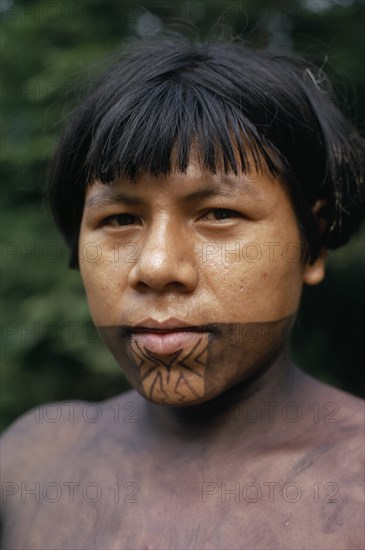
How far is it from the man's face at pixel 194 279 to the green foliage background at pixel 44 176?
4.91ft

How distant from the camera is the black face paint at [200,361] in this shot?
1.54 meters

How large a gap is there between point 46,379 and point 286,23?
6.23ft

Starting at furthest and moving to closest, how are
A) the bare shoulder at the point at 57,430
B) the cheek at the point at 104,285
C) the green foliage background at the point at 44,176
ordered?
the green foliage background at the point at 44,176 → the bare shoulder at the point at 57,430 → the cheek at the point at 104,285

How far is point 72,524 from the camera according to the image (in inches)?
65.9

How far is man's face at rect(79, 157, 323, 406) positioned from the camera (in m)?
1.52

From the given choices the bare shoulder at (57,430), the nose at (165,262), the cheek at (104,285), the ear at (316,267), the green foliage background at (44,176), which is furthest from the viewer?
the green foliage background at (44,176)

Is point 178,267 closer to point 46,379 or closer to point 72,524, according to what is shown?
point 72,524

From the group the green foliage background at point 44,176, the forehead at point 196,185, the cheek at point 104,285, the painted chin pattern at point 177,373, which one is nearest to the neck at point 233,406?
the painted chin pattern at point 177,373

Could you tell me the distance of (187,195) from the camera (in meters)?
1.52

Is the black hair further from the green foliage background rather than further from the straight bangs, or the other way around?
the green foliage background

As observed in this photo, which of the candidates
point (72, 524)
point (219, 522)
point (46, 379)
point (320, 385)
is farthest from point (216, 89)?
point (46, 379)

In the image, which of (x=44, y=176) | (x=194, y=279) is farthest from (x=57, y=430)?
(x=44, y=176)

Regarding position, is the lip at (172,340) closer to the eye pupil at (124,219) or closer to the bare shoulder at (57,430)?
the eye pupil at (124,219)

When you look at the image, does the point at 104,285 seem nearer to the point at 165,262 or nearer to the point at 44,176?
the point at 165,262
